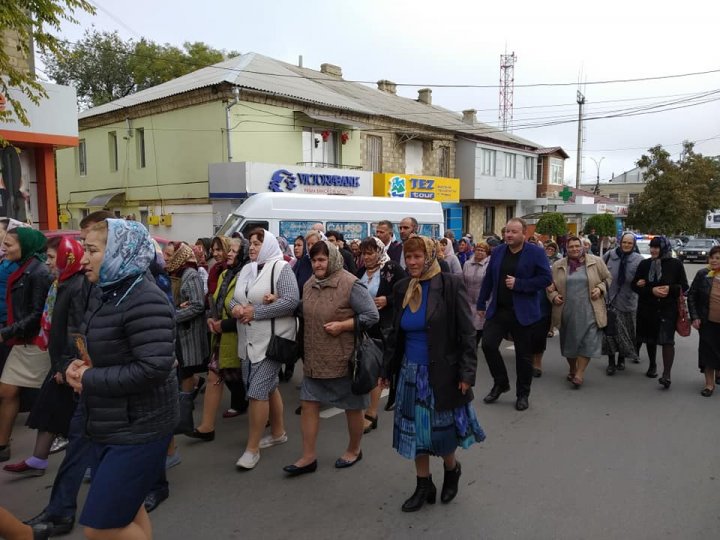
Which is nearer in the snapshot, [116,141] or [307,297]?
[307,297]

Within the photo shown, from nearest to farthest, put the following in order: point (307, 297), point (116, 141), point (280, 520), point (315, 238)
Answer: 1. point (280, 520)
2. point (307, 297)
3. point (315, 238)
4. point (116, 141)

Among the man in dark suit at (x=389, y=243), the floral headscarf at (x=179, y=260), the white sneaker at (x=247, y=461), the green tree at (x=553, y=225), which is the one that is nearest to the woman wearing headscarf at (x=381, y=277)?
the white sneaker at (x=247, y=461)

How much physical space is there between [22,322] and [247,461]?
6.72 ft

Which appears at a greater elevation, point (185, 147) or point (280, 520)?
point (185, 147)

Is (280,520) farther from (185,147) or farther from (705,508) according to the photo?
(185,147)

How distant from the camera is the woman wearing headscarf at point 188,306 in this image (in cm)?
491

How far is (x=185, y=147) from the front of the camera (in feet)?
68.0

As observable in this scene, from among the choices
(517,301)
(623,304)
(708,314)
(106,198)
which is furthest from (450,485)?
(106,198)

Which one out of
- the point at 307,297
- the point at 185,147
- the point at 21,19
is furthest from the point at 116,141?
the point at 307,297

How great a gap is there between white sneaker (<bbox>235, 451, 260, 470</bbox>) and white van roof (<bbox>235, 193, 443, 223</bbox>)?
838cm

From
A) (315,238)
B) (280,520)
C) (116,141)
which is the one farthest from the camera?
(116,141)

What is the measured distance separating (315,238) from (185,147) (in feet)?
54.2

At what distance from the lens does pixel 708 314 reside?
20.5 feet

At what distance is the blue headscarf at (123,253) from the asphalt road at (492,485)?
1856 millimetres
